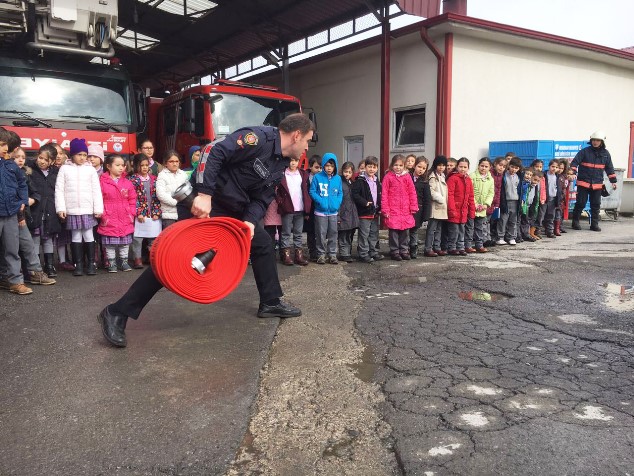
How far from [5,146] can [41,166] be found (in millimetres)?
1188

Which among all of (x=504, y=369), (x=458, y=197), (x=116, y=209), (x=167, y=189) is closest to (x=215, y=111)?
(x=167, y=189)

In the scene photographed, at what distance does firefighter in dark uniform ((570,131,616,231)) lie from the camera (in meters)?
11.0

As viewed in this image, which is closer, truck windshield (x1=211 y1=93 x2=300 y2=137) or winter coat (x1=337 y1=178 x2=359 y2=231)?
winter coat (x1=337 y1=178 x2=359 y2=231)

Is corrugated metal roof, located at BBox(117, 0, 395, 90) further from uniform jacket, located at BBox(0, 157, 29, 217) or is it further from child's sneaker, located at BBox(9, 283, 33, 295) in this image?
child's sneaker, located at BBox(9, 283, 33, 295)

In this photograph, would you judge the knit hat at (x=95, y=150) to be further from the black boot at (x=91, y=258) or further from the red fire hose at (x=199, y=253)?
the red fire hose at (x=199, y=253)

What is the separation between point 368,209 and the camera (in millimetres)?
7672

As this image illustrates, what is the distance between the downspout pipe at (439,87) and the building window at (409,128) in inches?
21.0

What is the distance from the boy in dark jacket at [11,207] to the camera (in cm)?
524

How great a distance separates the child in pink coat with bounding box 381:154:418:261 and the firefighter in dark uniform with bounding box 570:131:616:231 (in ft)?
17.6

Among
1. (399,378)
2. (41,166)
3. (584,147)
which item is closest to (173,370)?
(399,378)

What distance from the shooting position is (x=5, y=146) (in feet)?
17.2

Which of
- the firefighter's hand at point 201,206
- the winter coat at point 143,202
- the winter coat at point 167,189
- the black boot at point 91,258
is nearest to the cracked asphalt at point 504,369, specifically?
the firefighter's hand at point 201,206

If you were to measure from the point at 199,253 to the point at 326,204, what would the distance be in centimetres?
383

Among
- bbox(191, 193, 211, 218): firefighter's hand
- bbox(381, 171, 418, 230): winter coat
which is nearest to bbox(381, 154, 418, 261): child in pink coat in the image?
bbox(381, 171, 418, 230): winter coat
